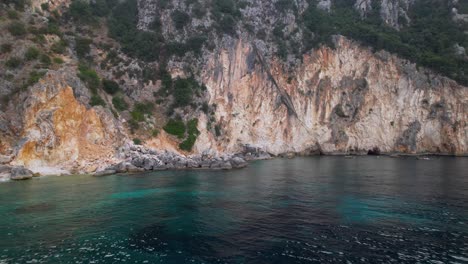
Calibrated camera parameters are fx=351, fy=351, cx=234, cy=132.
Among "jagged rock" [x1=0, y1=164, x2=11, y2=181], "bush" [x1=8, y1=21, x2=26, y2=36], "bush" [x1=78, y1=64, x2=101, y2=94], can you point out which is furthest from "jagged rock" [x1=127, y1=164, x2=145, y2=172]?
"bush" [x1=8, y1=21, x2=26, y2=36]

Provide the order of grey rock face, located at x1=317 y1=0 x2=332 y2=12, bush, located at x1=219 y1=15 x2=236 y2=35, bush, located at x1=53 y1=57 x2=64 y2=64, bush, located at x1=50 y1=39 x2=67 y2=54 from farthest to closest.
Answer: grey rock face, located at x1=317 y1=0 x2=332 y2=12 < bush, located at x1=219 y1=15 x2=236 y2=35 < bush, located at x1=50 y1=39 x2=67 y2=54 < bush, located at x1=53 y1=57 x2=64 y2=64

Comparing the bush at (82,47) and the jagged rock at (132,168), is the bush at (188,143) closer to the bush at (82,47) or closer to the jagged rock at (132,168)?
the jagged rock at (132,168)

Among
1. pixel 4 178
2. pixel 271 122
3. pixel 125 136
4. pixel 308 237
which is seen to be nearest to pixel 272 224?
pixel 308 237

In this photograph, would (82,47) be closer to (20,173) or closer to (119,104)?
(119,104)

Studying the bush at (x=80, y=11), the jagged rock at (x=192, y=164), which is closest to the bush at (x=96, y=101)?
the jagged rock at (x=192, y=164)

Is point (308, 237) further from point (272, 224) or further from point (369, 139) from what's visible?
point (369, 139)

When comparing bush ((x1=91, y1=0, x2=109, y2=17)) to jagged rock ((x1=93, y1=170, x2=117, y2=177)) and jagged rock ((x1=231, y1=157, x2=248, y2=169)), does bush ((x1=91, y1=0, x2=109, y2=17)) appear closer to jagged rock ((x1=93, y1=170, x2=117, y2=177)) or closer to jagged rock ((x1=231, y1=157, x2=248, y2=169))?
jagged rock ((x1=93, y1=170, x2=117, y2=177))
